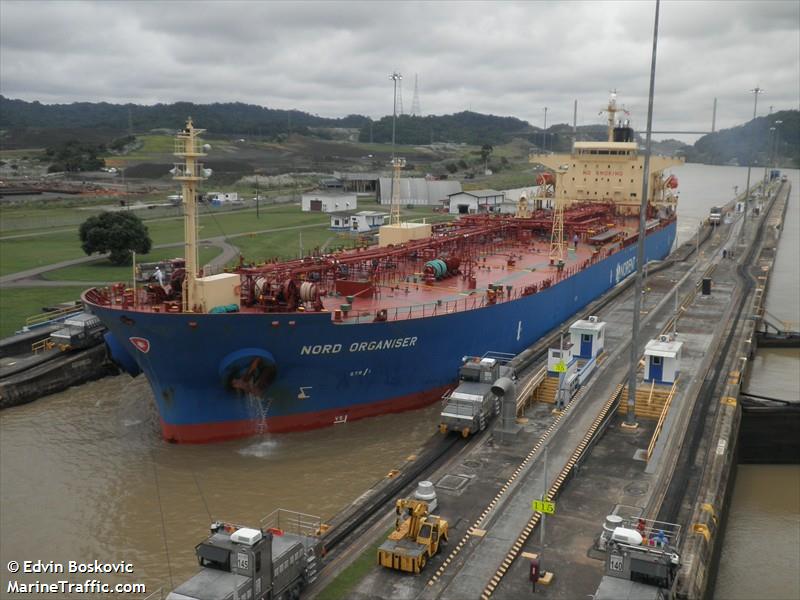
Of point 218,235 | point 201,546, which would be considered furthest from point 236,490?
point 218,235

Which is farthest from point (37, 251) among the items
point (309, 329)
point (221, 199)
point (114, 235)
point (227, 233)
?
point (221, 199)

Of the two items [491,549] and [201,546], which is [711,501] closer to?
[491,549]

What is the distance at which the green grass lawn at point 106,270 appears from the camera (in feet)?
140

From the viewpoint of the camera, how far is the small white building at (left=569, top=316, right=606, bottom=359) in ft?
84.7

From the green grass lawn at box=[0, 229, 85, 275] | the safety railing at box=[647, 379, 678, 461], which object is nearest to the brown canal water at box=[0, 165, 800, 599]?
the safety railing at box=[647, 379, 678, 461]

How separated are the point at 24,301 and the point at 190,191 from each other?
20780 millimetres

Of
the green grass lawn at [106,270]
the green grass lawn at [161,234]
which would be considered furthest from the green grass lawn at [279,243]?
the green grass lawn at [161,234]

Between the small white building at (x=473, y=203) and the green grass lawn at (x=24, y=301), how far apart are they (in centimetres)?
5917

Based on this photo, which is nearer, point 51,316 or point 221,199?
point 51,316

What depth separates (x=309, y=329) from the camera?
2083 centimetres

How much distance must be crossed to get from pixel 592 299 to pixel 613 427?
20.7 m

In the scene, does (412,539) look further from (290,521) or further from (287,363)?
(287,363)

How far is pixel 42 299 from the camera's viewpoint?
120 ft

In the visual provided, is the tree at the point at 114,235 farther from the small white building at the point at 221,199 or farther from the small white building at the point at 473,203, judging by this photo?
the small white building at the point at 473,203
